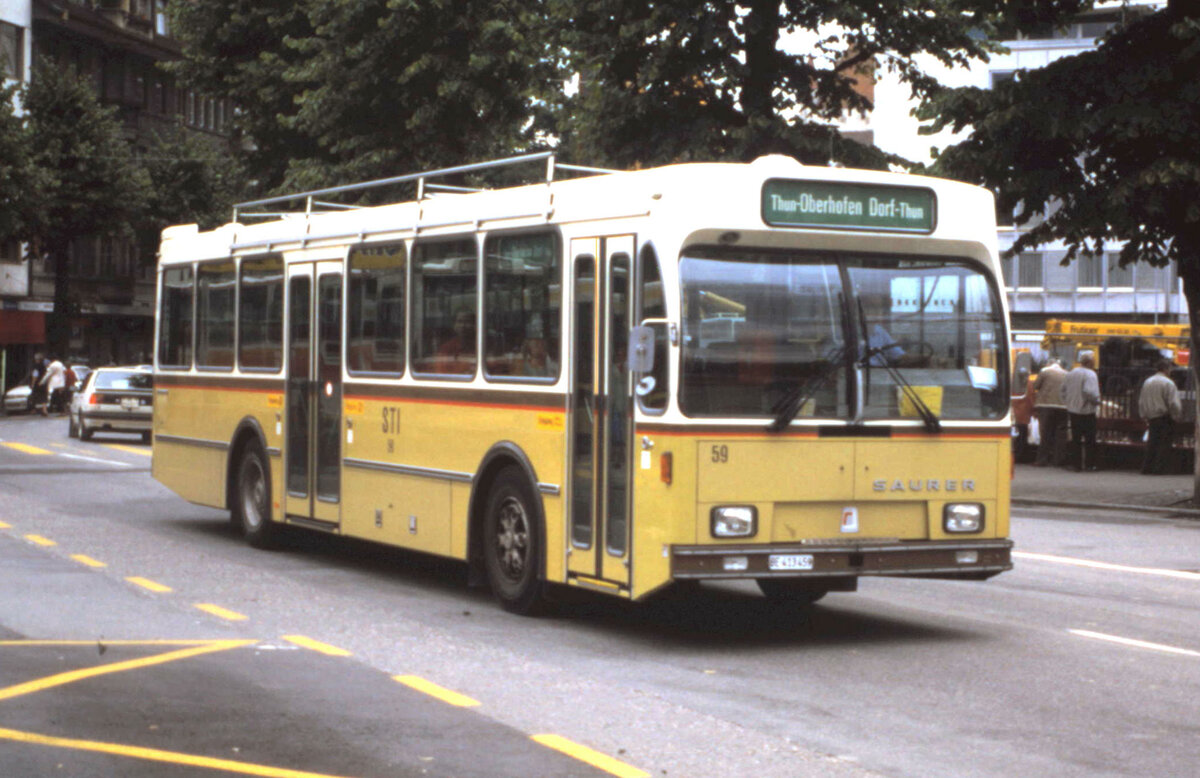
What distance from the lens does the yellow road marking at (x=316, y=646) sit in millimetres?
10578

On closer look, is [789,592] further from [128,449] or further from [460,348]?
[128,449]

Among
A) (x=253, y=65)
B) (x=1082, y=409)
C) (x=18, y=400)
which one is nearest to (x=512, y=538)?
(x=1082, y=409)

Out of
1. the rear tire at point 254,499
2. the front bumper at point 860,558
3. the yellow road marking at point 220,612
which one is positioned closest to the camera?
the front bumper at point 860,558

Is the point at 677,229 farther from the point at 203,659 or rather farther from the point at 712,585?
the point at 712,585

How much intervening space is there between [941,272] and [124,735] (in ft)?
18.5

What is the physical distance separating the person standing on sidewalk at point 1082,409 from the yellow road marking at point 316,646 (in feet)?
65.2

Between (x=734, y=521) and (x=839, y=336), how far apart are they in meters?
1.21

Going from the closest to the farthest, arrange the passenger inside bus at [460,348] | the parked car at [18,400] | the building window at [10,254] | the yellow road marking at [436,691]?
1. the yellow road marking at [436,691]
2. the passenger inside bus at [460,348]
3. the parked car at [18,400]
4. the building window at [10,254]

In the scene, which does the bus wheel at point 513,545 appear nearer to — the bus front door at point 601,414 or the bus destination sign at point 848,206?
the bus front door at point 601,414

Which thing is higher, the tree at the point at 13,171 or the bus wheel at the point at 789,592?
the tree at the point at 13,171

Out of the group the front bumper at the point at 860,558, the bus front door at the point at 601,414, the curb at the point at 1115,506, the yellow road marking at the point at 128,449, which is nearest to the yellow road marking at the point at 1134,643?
the front bumper at the point at 860,558

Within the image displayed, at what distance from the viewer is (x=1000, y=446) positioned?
11617 millimetres

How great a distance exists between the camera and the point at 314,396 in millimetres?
15867

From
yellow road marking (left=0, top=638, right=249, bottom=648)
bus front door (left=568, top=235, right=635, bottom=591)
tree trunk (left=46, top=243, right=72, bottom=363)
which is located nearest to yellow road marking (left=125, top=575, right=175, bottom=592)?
yellow road marking (left=0, top=638, right=249, bottom=648)
